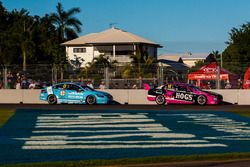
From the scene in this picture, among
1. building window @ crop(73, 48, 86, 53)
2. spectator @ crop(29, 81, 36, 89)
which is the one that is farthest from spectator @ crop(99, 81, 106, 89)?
building window @ crop(73, 48, 86, 53)

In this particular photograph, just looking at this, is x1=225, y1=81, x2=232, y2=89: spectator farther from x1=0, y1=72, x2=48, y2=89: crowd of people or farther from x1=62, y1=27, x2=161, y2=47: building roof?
x1=62, y1=27, x2=161, y2=47: building roof

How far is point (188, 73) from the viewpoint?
3456cm

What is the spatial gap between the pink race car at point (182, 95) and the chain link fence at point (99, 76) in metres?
0.84

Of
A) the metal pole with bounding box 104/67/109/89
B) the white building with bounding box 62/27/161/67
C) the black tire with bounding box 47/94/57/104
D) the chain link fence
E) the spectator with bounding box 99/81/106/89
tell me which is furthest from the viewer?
the white building with bounding box 62/27/161/67

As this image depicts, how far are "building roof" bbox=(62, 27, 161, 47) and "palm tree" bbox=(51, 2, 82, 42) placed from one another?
1306 mm

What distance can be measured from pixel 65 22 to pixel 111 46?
6.82 meters

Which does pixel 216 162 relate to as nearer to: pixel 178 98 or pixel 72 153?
pixel 72 153

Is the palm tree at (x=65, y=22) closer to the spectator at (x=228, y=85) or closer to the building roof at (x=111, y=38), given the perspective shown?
the building roof at (x=111, y=38)

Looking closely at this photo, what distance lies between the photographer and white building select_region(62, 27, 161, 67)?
6800 centimetres

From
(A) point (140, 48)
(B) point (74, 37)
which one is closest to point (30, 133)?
(A) point (140, 48)

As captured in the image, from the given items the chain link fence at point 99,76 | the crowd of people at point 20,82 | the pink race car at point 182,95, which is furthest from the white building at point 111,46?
the pink race car at point 182,95

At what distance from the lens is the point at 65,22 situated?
7175cm

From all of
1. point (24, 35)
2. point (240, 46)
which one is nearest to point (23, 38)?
point (24, 35)

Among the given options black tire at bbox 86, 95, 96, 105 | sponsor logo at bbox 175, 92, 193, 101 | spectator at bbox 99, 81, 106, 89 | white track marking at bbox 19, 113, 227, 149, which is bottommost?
white track marking at bbox 19, 113, 227, 149
